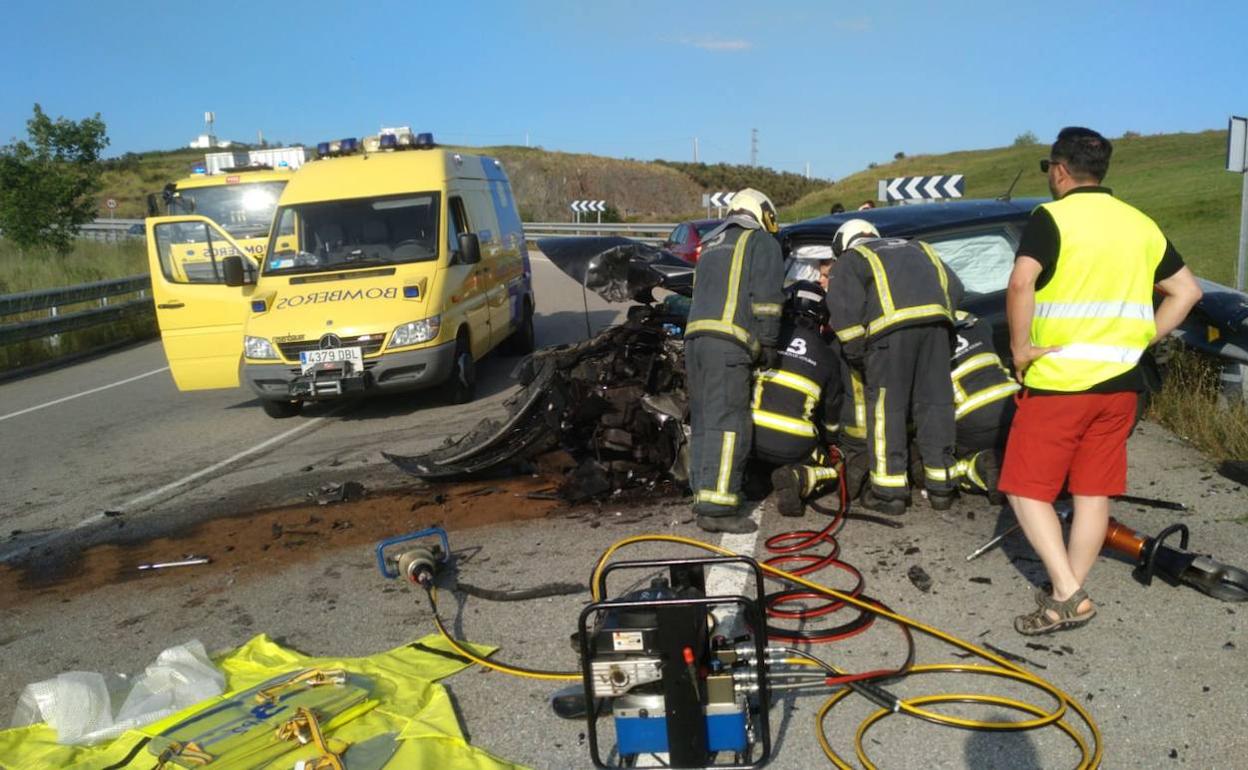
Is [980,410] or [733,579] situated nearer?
[733,579]

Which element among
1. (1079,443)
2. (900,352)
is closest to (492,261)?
(900,352)

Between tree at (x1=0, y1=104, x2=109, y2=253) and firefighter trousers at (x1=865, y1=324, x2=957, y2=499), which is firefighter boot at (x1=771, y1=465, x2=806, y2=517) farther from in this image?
tree at (x1=0, y1=104, x2=109, y2=253)

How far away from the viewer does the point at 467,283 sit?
10164 mm

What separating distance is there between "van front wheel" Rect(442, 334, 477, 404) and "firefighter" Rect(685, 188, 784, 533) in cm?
459

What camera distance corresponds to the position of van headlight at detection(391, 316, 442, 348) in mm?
9031

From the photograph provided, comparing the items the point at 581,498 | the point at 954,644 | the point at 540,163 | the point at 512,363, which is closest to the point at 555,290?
the point at 512,363

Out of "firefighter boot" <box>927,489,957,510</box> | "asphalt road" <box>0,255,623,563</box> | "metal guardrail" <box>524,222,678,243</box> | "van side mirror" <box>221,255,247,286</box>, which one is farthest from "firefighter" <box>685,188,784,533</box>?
"metal guardrail" <box>524,222,678,243</box>

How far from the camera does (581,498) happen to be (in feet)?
20.2

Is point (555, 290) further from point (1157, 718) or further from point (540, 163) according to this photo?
point (540, 163)

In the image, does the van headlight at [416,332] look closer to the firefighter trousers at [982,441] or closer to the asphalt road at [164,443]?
the asphalt road at [164,443]

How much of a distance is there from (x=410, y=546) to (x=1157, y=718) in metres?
3.44

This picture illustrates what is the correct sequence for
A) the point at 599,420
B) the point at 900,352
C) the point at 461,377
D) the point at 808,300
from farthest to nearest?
the point at 461,377 < the point at 599,420 < the point at 808,300 < the point at 900,352

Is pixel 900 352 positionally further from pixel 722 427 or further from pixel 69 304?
pixel 69 304

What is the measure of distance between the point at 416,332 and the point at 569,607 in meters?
5.01
